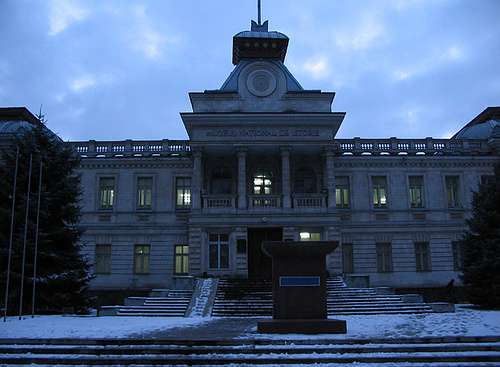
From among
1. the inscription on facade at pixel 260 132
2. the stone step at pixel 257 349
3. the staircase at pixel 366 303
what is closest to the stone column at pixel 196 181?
the inscription on facade at pixel 260 132

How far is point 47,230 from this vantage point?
19.5 meters

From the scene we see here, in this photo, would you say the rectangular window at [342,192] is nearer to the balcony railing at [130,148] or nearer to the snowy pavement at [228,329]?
the balcony railing at [130,148]

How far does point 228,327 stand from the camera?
14.1 meters

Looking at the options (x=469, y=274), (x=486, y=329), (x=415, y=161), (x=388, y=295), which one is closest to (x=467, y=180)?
(x=415, y=161)

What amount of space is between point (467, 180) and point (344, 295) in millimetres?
14591

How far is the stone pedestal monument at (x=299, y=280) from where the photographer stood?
1297 cm

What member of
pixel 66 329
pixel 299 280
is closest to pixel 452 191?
pixel 299 280

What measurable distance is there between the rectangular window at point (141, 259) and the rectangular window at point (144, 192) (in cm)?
256

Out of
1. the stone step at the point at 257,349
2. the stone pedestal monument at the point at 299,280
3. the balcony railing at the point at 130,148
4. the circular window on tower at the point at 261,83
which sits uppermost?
the circular window on tower at the point at 261,83

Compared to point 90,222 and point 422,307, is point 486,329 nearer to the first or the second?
point 422,307

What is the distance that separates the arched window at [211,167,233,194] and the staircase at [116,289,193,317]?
29.9 feet

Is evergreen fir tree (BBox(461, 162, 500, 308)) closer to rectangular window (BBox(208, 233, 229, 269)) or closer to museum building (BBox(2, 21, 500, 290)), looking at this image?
museum building (BBox(2, 21, 500, 290))

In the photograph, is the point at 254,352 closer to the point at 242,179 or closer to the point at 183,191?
the point at 242,179

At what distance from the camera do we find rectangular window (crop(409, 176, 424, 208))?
3181 cm
